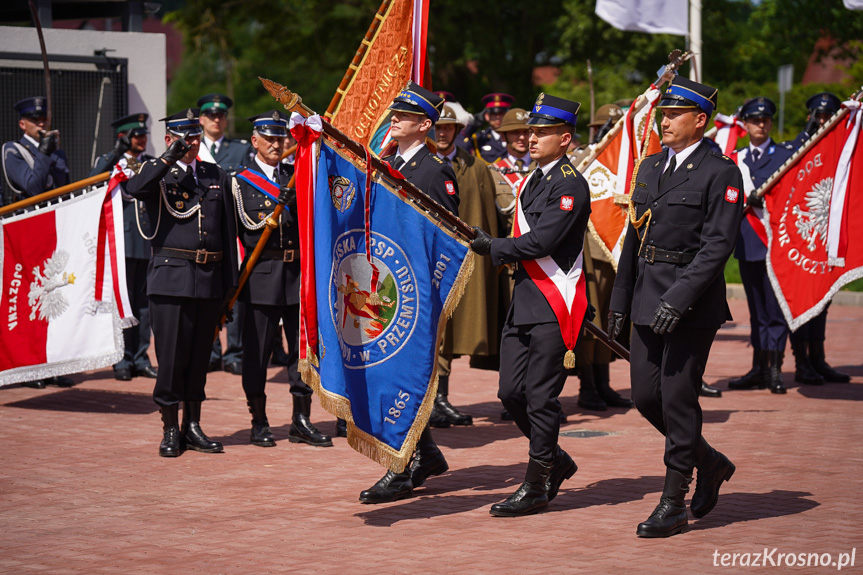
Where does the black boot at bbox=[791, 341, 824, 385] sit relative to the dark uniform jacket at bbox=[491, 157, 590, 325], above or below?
below

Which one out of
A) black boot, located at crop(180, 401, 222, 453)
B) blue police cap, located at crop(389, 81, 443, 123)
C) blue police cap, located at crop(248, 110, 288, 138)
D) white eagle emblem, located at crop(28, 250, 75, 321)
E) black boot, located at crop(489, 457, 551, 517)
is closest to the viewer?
black boot, located at crop(489, 457, 551, 517)

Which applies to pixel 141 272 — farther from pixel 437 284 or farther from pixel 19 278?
pixel 437 284

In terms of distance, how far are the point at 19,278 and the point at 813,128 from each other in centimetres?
744

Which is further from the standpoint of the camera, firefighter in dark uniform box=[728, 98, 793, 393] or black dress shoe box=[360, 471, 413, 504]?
firefighter in dark uniform box=[728, 98, 793, 393]

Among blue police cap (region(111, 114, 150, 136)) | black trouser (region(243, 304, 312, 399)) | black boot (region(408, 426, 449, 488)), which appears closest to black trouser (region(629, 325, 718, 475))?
black boot (region(408, 426, 449, 488))

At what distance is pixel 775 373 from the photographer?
10789 mm

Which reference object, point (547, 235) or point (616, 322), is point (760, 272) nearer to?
point (616, 322)

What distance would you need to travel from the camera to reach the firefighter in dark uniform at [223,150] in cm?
1107

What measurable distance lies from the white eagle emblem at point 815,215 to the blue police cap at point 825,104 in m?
1.21

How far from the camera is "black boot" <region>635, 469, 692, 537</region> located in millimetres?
5770

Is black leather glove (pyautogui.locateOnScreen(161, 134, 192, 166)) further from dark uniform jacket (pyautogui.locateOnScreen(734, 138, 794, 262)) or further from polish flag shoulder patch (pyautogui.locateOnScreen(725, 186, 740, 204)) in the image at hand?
dark uniform jacket (pyautogui.locateOnScreen(734, 138, 794, 262))

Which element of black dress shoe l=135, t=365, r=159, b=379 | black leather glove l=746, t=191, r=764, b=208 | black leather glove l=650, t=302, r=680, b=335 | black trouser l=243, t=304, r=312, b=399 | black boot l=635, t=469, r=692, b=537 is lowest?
black dress shoe l=135, t=365, r=159, b=379

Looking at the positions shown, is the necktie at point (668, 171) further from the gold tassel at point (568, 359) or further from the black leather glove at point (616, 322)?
the gold tassel at point (568, 359)

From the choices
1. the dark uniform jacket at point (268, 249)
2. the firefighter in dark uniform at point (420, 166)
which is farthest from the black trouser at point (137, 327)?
the firefighter in dark uniform at point (420, 166)
